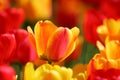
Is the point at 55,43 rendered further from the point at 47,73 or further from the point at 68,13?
the point at 68,13

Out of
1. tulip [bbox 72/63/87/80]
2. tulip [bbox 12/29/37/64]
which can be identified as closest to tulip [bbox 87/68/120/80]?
tulip [bbox 72/63/87/80]

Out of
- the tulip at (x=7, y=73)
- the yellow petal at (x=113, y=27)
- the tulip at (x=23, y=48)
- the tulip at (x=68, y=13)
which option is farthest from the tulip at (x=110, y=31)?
the tulip at (x=68, y=13)

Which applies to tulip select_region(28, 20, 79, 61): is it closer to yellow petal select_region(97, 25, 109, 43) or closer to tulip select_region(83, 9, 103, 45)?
yellow petal select_region(97, 25, 109, 43)

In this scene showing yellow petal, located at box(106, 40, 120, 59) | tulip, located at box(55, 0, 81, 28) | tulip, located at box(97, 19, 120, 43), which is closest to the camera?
yellow petal, located at box(106, 40, 120, 59)

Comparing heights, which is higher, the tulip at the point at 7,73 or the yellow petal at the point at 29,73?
the yellow petal at the point at 29,73

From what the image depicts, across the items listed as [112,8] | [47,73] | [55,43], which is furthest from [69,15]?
[47,73]

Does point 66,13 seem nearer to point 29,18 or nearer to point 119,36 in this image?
point 29,18

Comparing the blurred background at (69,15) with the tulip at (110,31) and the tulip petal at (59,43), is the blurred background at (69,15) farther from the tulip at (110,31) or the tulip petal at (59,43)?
the tulip petal at (59,43)

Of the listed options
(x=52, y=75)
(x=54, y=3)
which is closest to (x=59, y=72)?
(x=52, y=75)
